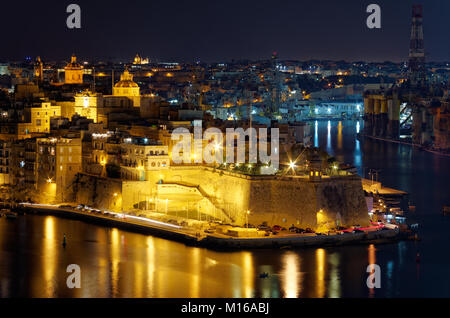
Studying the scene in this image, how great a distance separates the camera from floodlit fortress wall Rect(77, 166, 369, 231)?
17.2 m

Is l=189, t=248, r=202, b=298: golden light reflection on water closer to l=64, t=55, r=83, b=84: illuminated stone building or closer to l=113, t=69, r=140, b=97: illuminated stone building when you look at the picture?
l=113, t=69, r=140, b=97: illuminated stone building

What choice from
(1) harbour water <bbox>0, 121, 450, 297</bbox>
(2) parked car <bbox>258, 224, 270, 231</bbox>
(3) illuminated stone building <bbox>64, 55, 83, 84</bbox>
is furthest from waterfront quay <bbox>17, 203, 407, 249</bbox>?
A: (3) illuminated stone building <bbox>64, 55, 83, 84</bbox>

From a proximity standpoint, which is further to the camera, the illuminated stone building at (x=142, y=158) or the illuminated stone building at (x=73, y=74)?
the illuminated stone building at (x=73, y=74)

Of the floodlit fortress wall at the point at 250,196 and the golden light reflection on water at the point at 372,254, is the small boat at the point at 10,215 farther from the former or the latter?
the golden light reflection on water at the point at 372,254

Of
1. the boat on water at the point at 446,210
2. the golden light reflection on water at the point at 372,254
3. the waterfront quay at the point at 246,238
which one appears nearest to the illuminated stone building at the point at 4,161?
the waterfront quay at the point at 246,238

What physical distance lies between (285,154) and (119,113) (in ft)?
13.5

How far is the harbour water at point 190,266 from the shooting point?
570 inches

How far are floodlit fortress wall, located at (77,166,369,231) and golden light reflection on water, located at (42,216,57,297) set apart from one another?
1.16 m

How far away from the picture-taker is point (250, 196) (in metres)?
17.6

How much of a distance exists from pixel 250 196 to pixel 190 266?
241 centimetres

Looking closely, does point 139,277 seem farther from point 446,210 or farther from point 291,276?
point 446,210

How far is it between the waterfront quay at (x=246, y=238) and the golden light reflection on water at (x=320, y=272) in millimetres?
336
